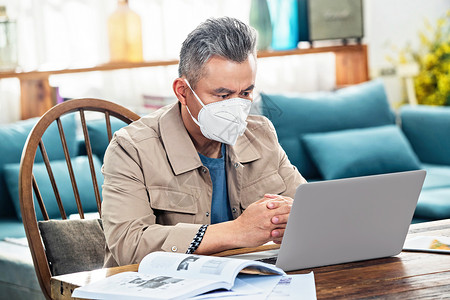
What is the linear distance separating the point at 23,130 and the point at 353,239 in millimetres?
2029

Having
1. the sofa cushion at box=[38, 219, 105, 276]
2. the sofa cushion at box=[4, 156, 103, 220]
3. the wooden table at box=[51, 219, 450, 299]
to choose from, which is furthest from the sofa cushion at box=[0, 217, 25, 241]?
the wooden table at box=[51, 219, 450, 299]

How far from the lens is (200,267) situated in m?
1.23

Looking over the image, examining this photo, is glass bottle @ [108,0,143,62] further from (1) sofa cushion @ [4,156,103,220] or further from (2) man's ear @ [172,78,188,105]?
(2) man's ear @ [172,78,188,105]

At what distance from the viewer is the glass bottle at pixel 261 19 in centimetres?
404

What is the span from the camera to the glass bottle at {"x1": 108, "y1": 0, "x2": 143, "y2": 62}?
3.65 m

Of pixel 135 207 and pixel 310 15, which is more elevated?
pixel 310 15

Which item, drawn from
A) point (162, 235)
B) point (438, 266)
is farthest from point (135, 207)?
point (438, 266)

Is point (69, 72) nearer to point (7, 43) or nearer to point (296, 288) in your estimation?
point (7, 43)

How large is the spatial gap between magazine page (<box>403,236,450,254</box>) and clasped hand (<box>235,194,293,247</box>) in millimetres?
252

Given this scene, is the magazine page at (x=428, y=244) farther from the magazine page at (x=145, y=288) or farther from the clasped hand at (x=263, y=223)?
the magazine page at (x=145, y=288)

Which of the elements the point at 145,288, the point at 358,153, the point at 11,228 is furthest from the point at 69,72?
the point at 145,288

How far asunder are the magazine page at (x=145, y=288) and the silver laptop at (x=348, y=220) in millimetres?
194

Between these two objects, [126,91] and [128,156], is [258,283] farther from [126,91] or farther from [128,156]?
[126,91]

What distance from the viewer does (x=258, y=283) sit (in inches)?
47.8
